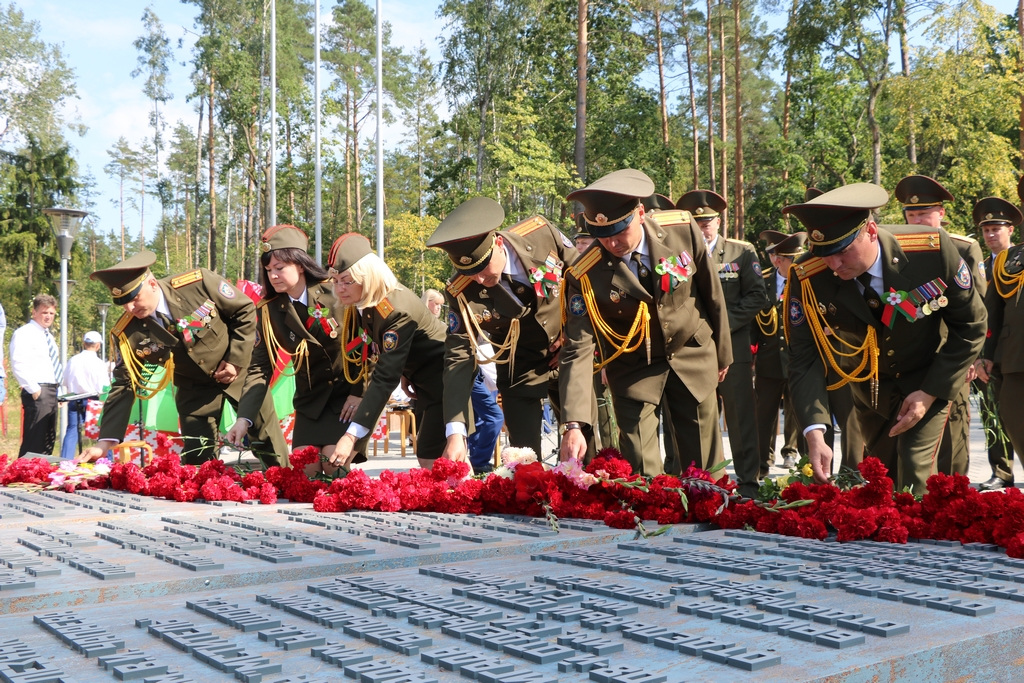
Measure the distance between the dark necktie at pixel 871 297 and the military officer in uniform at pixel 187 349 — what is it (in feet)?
13.1

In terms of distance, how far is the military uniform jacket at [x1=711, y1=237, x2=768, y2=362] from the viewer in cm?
791

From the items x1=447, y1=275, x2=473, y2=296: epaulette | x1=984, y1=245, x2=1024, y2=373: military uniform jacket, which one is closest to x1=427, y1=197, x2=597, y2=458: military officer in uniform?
x1=447, y1=275, x2=473, y2=296: epaulette

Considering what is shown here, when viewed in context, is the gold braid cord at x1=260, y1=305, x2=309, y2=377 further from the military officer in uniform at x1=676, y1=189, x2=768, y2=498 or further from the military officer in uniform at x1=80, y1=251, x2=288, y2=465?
the military officer in uniform at x1=676, y1=189, x2=768, y2=498

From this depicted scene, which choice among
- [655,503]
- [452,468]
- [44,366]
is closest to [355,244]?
[452,468]

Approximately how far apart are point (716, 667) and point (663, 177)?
3360cm

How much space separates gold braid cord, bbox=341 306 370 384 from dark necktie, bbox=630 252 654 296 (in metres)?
2.01

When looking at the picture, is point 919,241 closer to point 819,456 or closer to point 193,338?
point 819,456

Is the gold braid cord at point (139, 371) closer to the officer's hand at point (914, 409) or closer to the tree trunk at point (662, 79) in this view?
the officer's hand at point (914, 409)

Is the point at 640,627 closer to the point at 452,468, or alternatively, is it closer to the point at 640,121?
the point at 452,468

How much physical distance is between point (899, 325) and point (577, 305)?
5.10 feet

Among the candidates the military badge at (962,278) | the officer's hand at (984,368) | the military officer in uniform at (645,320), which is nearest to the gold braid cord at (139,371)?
the military officer in uniform at (645,320)

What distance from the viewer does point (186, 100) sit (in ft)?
152

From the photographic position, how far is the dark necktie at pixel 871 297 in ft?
15.6

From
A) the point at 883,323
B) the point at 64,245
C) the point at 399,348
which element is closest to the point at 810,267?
the point at 883,323
